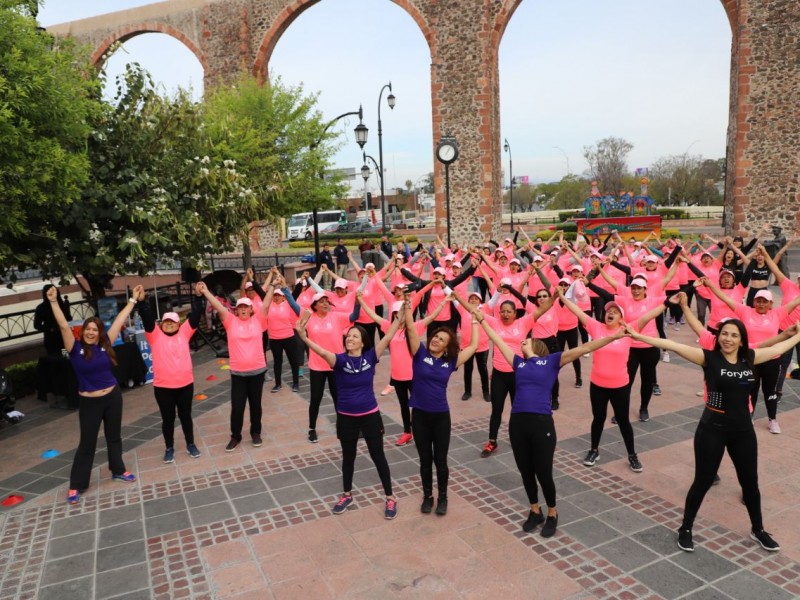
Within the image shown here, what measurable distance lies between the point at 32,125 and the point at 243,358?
3.60 metres

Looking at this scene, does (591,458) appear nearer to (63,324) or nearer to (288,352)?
(288,352)

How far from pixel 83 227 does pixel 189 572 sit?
5.63 m

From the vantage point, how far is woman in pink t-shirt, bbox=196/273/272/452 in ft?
22.3

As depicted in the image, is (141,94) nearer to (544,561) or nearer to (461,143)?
(544,561)

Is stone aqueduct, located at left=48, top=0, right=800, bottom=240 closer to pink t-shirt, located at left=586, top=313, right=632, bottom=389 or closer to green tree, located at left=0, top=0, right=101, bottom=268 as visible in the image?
green tree, located at left=0, top=0, right=101, bottom=268

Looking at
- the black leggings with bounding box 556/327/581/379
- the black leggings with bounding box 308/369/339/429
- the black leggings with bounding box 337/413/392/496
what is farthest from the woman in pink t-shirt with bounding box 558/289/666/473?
the black leggings with bounding box 308/369/339/429

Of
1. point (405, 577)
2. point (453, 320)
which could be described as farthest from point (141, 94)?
point (405, 577)

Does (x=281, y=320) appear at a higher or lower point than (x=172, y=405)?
higher

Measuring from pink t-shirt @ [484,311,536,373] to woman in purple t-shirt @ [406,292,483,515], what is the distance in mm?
1273

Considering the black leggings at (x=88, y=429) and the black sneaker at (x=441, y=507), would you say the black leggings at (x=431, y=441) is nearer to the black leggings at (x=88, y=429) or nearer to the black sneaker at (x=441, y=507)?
the black sneaker at (x=441, y=507)

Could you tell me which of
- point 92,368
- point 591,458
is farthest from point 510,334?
point 92,368

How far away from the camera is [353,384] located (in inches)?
205

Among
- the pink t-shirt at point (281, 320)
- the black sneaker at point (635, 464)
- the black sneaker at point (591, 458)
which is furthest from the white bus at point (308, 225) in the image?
the black sneaker at point (635, 464)

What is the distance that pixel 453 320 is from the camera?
31.0 ft
